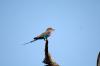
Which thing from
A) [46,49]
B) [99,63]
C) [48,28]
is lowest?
[99,63]

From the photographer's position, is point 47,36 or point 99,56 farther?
point 47,36

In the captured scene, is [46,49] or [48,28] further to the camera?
[48,28]

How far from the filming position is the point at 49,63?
7.58 meters

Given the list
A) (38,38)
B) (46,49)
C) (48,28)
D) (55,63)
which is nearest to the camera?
(55,63)

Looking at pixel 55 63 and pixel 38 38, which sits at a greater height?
pixel 38 38

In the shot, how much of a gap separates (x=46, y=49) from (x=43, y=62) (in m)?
0.58

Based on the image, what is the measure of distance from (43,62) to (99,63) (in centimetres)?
196

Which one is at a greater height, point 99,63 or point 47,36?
point 47,36

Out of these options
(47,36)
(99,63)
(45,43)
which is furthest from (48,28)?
(99,63)

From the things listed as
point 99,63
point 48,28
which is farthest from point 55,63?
point 48,28

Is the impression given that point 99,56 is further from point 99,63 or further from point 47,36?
point 47,36

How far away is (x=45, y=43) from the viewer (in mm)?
8523

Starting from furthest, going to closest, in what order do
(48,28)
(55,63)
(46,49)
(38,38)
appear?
(48,28) < (38,38) < (46,49) < (55,63)

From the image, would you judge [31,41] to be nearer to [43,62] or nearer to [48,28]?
[48,28]
